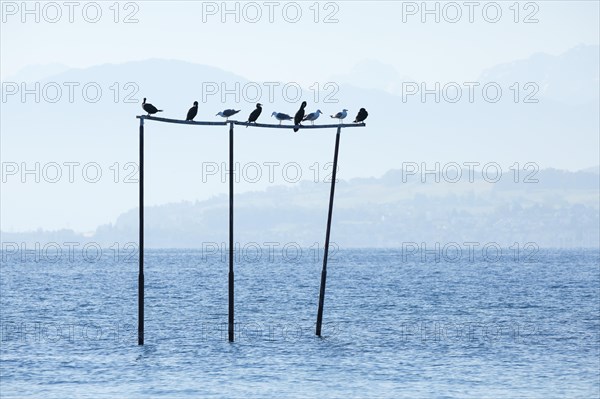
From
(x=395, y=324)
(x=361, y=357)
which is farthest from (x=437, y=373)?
(x=395, y=324)

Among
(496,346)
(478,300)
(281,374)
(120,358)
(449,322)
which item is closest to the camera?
(281,374)

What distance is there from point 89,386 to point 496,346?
22.2m

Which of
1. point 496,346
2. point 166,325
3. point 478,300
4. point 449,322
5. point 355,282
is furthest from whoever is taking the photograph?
point 355,282

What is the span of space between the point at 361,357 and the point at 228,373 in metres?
7.53

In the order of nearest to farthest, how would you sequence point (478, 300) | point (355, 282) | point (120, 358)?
1. point (120, 358)
2. point (478, 300)
3. point (355, 282)

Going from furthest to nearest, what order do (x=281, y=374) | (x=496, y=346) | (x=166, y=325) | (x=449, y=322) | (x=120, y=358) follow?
(x=449, y=322), (x=166, y=325), (x=496, y=346), (x=120, y=358), (x=281, y=374)

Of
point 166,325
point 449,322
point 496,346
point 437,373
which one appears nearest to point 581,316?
point 449,322

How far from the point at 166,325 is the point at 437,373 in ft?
83.2

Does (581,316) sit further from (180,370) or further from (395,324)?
(180,370)

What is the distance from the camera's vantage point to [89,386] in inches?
1578

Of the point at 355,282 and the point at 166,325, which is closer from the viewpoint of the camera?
the point at 166,325

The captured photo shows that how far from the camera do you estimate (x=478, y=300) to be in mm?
95562

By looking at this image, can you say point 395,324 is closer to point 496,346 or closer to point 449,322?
point 449,322

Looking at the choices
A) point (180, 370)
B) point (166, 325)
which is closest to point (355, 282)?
point (166, 325)
